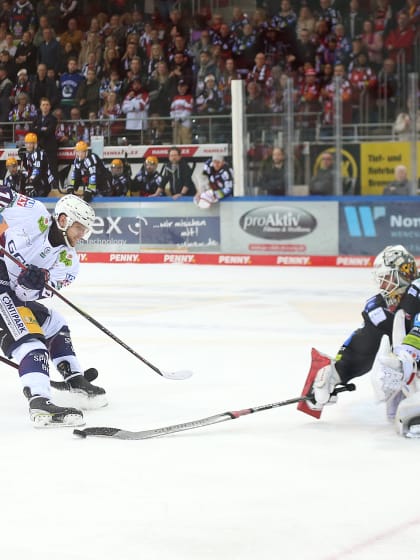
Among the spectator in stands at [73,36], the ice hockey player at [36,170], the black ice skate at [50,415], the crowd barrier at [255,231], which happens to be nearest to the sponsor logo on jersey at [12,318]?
the black ice skate at [50,415]

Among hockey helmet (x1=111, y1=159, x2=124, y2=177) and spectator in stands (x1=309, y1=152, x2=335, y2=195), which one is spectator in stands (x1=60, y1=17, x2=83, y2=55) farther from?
spectator in stands (x1=309, y1=152, x2=335, y2=195)

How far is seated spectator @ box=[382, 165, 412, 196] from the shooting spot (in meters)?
12.9

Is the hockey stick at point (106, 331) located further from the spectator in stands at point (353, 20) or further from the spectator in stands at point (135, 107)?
the spectator in stands at point (353, 20)

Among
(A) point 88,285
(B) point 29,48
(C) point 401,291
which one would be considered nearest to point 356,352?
(C) point 401,291

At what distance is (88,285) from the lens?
11.5m

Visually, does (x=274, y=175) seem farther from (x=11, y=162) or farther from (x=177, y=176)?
(x=11, y=162)

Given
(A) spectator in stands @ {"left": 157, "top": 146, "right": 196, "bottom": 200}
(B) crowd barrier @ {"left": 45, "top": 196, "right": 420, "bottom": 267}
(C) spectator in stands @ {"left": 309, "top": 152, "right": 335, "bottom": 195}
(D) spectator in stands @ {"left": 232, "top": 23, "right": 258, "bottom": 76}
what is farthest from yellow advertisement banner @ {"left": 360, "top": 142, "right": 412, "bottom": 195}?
(D) spectator in stands @ {"left": 232, "top": 23, "right": 258, "bottom": 76}

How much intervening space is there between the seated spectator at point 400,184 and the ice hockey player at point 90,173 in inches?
152

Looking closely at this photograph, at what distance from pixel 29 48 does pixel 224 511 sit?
15.2 m

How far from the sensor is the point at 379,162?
42.4 ft

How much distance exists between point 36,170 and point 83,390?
10015 mm

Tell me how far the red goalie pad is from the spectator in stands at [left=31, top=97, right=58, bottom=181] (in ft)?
34.8

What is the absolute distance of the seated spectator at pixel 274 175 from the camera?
1345 cm

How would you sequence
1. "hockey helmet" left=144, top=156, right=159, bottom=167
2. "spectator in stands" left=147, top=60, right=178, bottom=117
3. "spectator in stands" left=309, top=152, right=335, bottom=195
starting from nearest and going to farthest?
"spectator in stands" left=309, top=152, right=335, bottom=195 → "hockey helmet" left=144, top=156, right=159, bottom=167 → "spectator in stands" left=147, top=60, right=178, bottom=117
